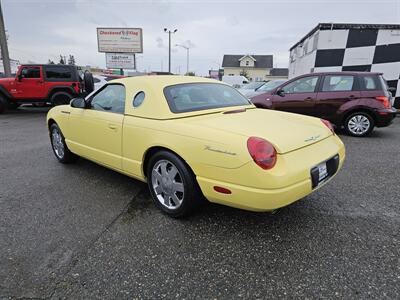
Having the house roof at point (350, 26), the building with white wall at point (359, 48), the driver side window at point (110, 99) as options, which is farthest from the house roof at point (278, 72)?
the driver side window at point (110, 99)

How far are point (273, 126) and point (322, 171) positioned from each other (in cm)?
58

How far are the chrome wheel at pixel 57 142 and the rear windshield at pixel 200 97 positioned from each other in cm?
232

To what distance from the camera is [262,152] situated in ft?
6.61

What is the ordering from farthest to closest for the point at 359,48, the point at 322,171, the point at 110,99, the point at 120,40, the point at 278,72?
the point at 278,72
the point at 120,40
the point at 359,48
the point at 110,99
the point at 322,171

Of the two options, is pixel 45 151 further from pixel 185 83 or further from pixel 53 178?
pixel 185 83

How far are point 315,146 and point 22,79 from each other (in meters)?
10.9

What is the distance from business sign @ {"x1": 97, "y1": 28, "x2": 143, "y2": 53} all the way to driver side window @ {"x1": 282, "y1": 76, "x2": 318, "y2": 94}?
60.8ft

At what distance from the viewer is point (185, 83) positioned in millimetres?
3111

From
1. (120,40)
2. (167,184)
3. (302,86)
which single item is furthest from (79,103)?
(120,40)

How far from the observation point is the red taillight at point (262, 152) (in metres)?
1.99

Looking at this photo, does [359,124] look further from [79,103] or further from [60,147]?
[60,147]

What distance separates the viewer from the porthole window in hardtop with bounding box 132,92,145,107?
2869 millimetres

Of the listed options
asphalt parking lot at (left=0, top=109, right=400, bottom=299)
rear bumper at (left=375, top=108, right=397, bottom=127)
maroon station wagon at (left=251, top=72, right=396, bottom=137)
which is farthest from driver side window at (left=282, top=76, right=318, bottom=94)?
asphalt parking lot at (left=0, top=109, right=400, bottom=299)

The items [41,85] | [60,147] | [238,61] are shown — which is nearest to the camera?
[60,147]
